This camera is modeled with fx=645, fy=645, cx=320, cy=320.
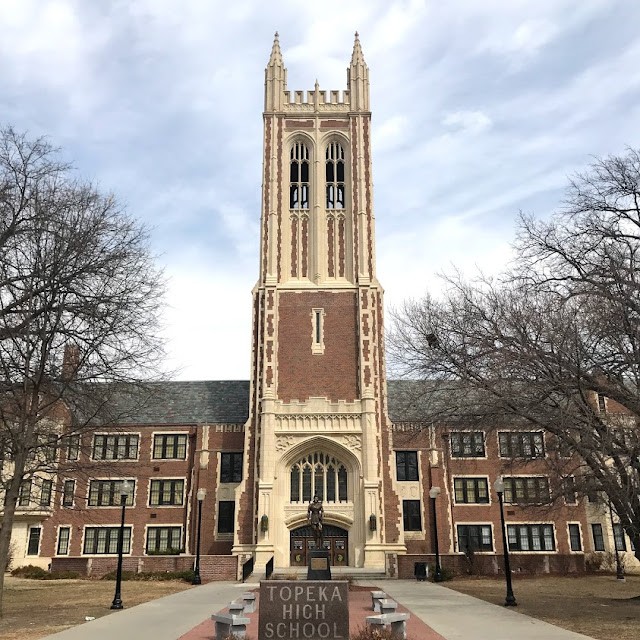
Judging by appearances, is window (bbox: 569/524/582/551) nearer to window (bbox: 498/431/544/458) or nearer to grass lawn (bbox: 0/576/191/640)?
window (bbox: 498/431/544/458)

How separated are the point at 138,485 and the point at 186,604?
21135 mm

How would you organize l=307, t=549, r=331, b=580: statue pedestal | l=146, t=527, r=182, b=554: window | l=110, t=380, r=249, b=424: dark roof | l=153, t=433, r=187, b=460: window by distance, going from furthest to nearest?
l=110, t=380, r=249, b=424: dark roof, l=153, t=433, r=187, b=460: window, l=146, t=527, r=182, b=554: window, l=307, t=549, r=331, b=580: statue pedestal

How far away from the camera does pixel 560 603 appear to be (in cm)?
1919

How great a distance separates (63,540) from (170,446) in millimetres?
8026

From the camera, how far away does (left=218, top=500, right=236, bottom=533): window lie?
36.4m

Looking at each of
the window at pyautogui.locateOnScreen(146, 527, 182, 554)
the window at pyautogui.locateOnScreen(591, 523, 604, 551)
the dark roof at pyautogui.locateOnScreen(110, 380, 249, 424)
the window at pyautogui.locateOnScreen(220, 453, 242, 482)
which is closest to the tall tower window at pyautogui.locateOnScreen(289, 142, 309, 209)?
the dark roof at pyautogui.locateOnScreen(110, 380, 249, 424)

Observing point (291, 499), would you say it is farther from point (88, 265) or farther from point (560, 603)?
point (88, 265)

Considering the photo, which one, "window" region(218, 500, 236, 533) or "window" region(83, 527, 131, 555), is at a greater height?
"window" region(218, 500, 236, 533)

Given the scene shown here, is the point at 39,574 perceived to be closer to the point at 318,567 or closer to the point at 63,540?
the point at 63,540

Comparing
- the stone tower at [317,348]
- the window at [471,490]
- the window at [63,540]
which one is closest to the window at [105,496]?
the window at [63,540]

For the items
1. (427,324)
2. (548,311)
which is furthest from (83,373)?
(548,311)

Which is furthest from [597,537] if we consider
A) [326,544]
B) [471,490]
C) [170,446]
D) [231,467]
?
[170,446]

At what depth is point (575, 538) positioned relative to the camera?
125 feet

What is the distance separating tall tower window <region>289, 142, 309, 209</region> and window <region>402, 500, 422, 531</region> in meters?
19.2
